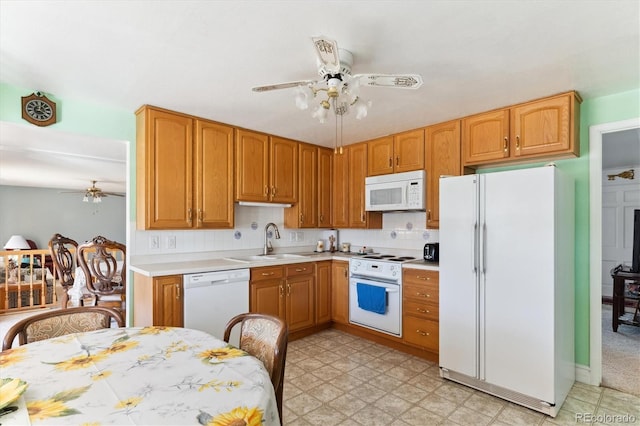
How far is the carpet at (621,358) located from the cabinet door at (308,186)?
10.0 ft

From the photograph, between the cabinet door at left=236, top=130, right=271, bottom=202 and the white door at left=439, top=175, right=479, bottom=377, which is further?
the cabinet door at left=236, top=130, right=271, bottom=202

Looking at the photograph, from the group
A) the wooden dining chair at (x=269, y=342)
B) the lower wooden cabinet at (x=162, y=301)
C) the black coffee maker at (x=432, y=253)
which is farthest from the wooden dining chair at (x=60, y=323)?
the black coffee maker at (x=432, y=253)

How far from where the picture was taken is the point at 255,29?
1.72 meters

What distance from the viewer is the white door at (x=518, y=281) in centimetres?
223

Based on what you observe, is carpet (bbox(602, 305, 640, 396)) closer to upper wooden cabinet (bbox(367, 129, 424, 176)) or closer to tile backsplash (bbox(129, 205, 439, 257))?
tile backsplash (bbox(129, 205, 439, 257))

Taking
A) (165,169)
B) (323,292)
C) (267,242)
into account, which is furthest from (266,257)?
(165,169)

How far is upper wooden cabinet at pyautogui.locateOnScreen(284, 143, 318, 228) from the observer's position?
4047 millimetres

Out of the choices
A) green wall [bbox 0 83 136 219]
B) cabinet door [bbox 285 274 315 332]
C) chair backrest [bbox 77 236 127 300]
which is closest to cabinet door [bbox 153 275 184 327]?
green wall [bbox 0 83 136 219]

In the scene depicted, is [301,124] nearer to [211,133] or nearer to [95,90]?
[211,133]

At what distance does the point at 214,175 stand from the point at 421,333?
2448 mm

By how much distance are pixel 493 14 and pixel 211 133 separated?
250cm

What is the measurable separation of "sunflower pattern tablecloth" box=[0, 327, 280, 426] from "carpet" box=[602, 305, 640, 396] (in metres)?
3.00

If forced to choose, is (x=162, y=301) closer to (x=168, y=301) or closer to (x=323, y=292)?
(x=168, y=301)

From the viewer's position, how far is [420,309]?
3113 millimetres
